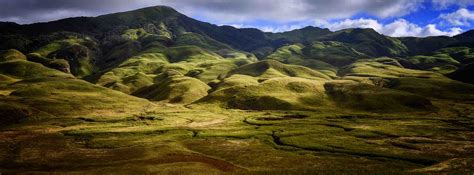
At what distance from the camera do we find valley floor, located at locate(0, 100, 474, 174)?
72.6 m

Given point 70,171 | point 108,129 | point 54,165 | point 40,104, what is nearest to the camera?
point 70,171

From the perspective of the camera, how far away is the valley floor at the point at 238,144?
238 ft

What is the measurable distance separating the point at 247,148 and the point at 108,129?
53.5m

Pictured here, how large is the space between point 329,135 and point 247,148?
97.4ft

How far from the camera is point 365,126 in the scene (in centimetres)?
12712

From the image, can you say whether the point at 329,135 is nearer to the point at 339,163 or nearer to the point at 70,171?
the point at 339,163

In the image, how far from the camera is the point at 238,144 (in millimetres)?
98125

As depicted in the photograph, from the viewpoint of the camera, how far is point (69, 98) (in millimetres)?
182000

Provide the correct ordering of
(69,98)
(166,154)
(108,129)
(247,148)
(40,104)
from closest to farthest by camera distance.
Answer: (166,154) < (247,148) < (108,129) < (40,104) < (69,98)

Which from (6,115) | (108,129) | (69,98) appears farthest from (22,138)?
(69,98)

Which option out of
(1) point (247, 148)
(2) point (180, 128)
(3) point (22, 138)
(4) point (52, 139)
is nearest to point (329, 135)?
(1) point (247, 148)

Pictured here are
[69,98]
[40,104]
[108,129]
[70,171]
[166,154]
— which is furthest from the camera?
[69,98]

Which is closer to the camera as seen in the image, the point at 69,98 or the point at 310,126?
the point at 310,126

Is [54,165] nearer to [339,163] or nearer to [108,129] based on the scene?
[108,129]
